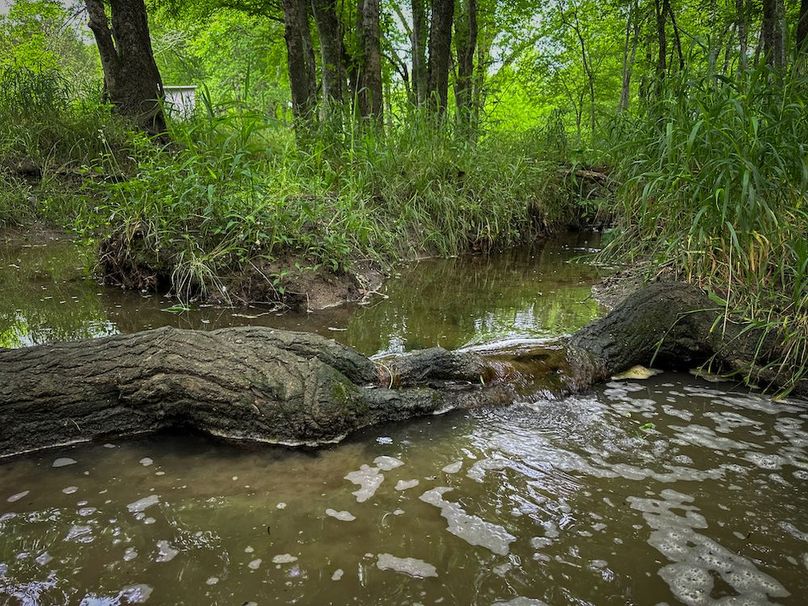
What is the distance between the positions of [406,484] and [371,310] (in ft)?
7.93

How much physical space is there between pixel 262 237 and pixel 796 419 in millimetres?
3674

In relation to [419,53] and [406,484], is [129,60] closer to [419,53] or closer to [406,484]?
[419,53]

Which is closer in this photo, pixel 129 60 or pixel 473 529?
pixel 473 529

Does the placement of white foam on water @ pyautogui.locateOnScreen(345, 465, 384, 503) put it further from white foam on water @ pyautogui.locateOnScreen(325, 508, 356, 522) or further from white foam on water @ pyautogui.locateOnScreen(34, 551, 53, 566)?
white foam on water @ pyautogui.locateOnScreen(34, 551, 53, 566)

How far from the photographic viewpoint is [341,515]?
173 cm

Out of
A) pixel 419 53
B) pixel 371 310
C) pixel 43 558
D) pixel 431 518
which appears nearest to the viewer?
pixel 43 558

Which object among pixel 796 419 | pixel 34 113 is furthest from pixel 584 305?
pixel 34 113

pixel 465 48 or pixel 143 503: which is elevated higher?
pixel 465 48

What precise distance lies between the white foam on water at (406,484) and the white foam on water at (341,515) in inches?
9.1

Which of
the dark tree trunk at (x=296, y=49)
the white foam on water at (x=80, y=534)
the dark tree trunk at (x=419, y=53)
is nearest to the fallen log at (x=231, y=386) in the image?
the white foam on water at (x=80, y=534)

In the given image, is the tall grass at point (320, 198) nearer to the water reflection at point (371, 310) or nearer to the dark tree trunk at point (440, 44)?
the water reflection at point (371, 310)

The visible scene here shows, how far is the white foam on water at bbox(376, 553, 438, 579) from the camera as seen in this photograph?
1.47 metres

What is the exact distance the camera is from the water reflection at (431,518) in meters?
1.42

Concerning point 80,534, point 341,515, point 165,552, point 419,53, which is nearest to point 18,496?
point 80,534
